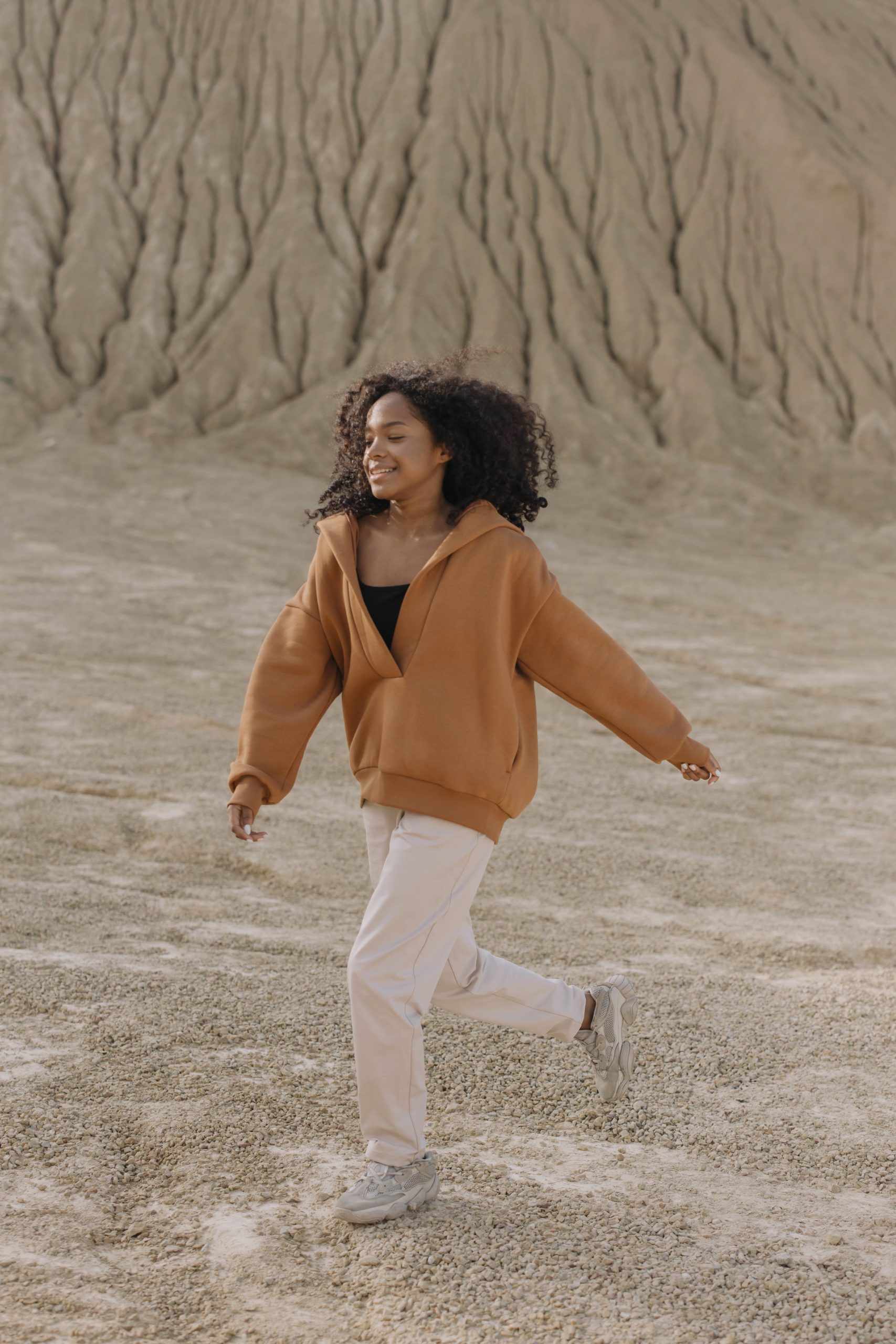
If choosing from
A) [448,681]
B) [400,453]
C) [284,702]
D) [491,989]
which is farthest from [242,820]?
[400,453]

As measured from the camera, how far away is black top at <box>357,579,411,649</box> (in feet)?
9.56

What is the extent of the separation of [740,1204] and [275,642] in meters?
1.71

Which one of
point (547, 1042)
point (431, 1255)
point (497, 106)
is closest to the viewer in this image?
point (431, 1255)

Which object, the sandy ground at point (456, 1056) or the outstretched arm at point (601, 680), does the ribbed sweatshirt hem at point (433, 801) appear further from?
the sandy ground at point (456, 1056)

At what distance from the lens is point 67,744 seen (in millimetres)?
8492

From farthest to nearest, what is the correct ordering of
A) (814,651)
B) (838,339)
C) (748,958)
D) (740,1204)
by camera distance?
(838,339) < (814,651) < (748,958) < (740,1204)

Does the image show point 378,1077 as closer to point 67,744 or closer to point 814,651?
point 67,744

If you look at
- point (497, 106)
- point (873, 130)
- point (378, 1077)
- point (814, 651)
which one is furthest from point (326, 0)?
point (378, 1077)

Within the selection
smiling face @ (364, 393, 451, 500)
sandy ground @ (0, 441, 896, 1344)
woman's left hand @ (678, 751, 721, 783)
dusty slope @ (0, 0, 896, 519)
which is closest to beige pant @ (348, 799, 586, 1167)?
sandy ground @ (0, 441, 896, 1344)

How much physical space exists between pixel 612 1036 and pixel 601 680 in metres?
0.91

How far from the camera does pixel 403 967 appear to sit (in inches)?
107

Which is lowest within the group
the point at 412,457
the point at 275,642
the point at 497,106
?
the point at 275,642

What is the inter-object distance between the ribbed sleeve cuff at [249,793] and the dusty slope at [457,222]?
21803 millimetres

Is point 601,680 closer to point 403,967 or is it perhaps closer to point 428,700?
point 428,700
